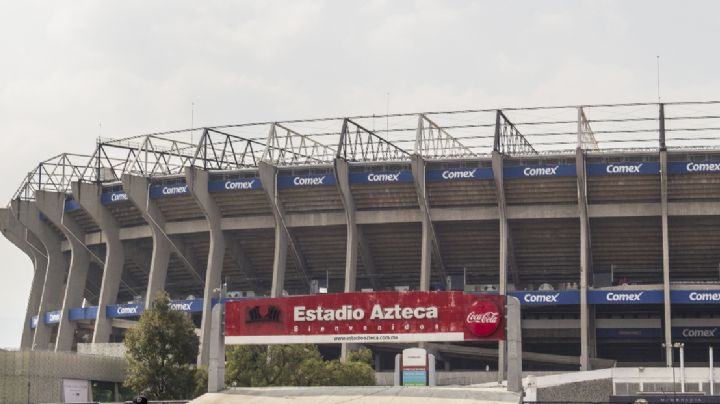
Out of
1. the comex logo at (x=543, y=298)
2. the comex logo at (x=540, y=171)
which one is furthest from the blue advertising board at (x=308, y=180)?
the comex logo at (x=543, y=298)

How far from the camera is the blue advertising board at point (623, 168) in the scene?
102 m

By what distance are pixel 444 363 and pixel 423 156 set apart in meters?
25.9

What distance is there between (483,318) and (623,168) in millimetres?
49615

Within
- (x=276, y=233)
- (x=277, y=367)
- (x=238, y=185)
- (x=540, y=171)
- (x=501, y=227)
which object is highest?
(x=540, y=171)

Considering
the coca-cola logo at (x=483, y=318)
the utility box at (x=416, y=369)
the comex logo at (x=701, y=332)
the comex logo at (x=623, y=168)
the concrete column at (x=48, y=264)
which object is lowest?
the utility box at (x=416, y=369)

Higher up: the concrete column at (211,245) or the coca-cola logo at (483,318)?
the concrete column at (211,245)

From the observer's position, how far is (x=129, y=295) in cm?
13775

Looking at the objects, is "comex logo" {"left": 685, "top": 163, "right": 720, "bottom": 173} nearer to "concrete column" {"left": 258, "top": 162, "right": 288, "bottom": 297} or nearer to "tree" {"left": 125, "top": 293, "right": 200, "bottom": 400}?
"concrete column" {"left": 258, "top": 162, "right": 288, "bottom": 297}

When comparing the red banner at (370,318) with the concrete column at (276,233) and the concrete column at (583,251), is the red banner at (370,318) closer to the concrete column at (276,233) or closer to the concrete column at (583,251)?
the concrete column at (583,251)

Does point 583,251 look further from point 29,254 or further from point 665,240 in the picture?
point 29,254

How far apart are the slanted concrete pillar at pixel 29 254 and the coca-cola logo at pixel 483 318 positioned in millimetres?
90115

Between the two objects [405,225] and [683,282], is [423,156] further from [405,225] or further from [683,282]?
[683,282]

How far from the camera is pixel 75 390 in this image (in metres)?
85.6

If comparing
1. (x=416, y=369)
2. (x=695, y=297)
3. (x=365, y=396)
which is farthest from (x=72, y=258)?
(x=365, y=396)
